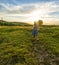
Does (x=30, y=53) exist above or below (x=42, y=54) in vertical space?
above

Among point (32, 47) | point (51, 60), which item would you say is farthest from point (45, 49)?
point (51, 60)

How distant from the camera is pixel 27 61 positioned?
120ft

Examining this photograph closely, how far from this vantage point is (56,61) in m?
37.7

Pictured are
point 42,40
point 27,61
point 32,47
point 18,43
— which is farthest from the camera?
point 42,40

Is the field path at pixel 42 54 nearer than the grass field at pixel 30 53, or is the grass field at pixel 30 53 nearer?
the grass field at pixel 30 53

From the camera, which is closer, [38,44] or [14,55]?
[14,55]

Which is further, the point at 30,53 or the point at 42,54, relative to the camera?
the point at 42,54

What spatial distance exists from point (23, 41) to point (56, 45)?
7.79 metres

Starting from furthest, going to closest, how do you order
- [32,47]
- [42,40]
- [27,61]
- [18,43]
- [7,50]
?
[42,40]
[18,43]
[32,47]
[7,50]
[27,61]

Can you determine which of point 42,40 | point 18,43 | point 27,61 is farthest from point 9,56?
point 42,40

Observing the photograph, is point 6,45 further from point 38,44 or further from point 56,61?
point 56,61

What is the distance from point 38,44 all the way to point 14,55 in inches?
405

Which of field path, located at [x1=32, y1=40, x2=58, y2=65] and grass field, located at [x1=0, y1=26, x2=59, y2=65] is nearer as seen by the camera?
grass field, located at [x1=0, y1=26, x2=59, y2=65]

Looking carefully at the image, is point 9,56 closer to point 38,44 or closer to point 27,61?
point 27,61
